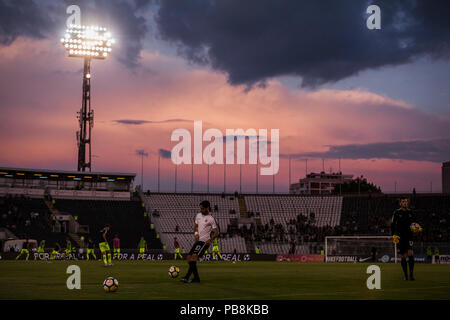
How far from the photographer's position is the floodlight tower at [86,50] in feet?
236

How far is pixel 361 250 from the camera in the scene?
5466cm

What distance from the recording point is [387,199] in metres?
80.4

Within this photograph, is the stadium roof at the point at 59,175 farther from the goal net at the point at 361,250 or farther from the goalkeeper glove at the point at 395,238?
the goalkeeper glove at the point at 395,238

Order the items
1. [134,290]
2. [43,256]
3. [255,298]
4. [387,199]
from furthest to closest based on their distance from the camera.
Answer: [387,199] < [43,256] < [134,290] < [255,298]

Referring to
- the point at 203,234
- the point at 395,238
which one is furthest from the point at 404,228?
the point at 203,234

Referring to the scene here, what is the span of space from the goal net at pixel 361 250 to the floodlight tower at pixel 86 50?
3557 centimetres

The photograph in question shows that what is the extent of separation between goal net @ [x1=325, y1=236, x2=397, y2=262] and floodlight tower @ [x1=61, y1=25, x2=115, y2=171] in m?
35.6

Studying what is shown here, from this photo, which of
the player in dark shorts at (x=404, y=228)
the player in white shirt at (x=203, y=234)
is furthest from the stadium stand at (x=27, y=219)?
the player in dark shorts at (x=404, y=228)

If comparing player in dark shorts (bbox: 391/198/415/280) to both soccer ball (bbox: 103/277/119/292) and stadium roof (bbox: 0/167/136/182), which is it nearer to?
soccer ball (bbox: 103/277/119/292)

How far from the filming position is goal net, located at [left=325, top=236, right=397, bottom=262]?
53.1 metres

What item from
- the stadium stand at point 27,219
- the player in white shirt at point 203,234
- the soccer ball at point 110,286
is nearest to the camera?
the soccer ball at point 110,286
